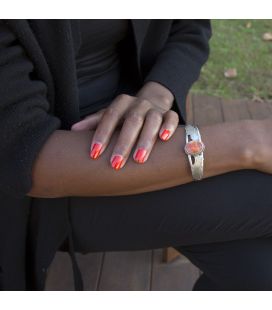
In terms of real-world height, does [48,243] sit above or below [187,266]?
above

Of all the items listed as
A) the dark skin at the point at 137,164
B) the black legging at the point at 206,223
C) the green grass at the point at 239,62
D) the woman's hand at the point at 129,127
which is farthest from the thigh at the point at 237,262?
the green grass at the point at 239,62

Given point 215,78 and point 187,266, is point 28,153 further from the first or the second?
point 215,78

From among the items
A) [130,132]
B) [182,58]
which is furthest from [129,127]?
[182,58]

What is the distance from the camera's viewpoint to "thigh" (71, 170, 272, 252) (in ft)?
2.65

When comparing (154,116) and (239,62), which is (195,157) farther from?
(239,62)

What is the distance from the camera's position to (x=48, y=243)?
90cm

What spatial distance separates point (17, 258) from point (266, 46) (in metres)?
2.63

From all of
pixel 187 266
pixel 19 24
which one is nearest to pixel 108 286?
pixel 187 266

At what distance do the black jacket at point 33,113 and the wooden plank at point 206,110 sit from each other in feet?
3.10

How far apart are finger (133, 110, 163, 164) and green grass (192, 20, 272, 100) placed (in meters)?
1.75

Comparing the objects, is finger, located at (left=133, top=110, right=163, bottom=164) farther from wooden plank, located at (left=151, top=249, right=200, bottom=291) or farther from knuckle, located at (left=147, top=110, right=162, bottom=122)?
wooden plank, located at (left=151, top=249, right=200, bottom=291)

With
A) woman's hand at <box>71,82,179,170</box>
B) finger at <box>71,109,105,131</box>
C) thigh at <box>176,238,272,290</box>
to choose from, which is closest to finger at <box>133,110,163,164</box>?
woman's hand at <box>71,82,179,170</box>

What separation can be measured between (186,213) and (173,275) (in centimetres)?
67

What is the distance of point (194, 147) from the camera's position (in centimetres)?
77
